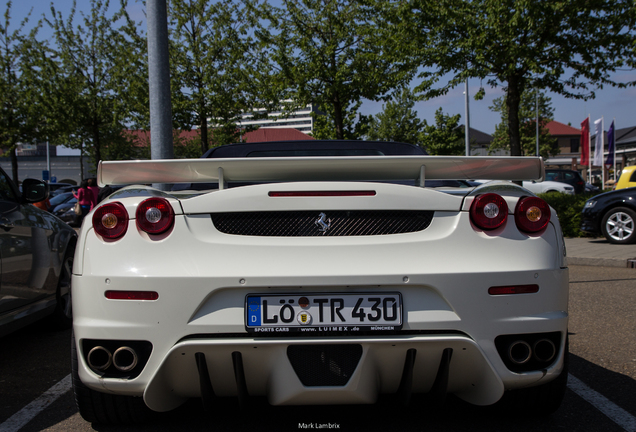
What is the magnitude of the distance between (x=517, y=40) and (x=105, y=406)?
1301 centimetres

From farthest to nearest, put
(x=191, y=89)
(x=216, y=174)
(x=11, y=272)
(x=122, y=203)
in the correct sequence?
(x=191, y=89) → (x=11, y=272) → (x=216, y=174) → (x=122, y=203)

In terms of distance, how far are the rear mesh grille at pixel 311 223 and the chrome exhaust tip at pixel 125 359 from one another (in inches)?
24.2

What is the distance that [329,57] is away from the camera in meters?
18.3

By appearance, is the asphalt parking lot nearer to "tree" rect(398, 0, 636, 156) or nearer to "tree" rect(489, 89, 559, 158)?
"tree" rect(398, 0, 636, 156)

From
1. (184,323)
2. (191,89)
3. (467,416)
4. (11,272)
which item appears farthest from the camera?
(191,89)

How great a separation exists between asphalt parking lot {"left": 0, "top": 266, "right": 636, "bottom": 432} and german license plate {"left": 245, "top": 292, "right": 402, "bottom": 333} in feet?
2.35

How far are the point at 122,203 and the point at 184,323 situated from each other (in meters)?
0.59

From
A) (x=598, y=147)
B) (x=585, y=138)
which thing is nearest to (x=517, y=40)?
(x=598, y=147)

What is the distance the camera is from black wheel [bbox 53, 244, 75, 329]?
5129 mm

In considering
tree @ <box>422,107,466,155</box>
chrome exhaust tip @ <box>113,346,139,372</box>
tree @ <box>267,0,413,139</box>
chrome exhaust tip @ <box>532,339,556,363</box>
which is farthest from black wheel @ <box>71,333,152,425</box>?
tree @ <box>422,107,466,155</box>

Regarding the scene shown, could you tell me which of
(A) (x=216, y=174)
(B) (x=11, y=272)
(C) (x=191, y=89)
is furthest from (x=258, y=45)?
(A) (x=216, y=174)

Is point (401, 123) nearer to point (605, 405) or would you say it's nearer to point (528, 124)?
point (528, 124)

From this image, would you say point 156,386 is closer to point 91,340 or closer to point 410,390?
point 91,340

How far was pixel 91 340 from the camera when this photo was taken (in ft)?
7.87
